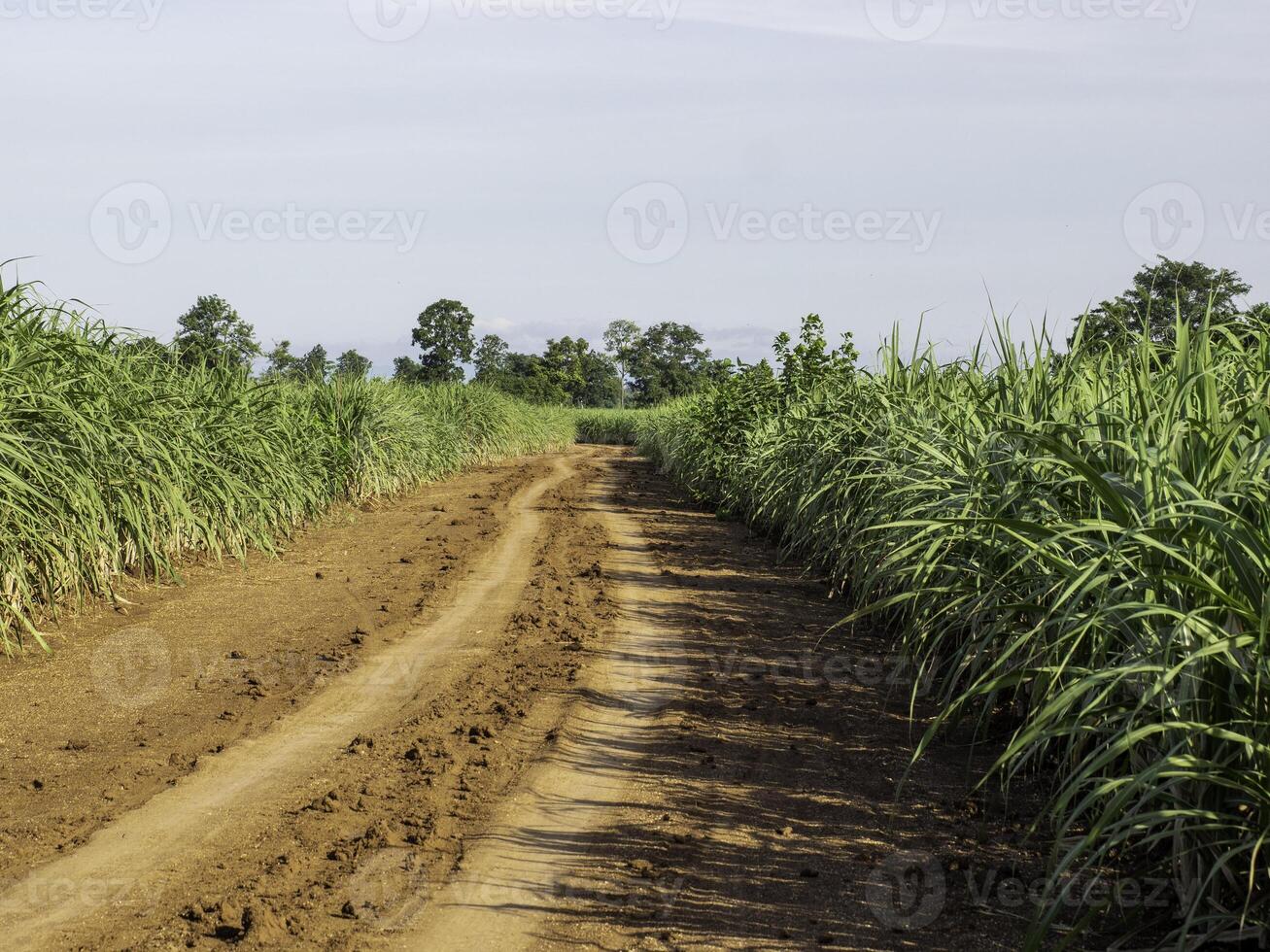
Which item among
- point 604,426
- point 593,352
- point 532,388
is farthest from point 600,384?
point 532,388

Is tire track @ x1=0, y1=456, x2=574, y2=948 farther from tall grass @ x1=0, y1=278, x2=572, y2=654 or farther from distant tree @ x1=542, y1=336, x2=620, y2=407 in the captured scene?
distant tree @ x1=542, y1=336, x2=620, y2=407

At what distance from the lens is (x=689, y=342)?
92.1m

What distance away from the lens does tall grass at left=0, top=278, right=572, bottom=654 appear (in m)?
6.83

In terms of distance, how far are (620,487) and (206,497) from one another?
12135 mm

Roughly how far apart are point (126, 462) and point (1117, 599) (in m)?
7.19

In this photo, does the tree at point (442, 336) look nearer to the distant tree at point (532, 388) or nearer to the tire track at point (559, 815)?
the distant tree at point (532, 388)

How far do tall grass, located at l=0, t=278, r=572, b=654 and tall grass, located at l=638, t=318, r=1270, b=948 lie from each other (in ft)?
17.2

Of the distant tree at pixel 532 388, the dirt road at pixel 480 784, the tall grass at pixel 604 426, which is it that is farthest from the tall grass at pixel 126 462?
the tall grass at pixel 604 426

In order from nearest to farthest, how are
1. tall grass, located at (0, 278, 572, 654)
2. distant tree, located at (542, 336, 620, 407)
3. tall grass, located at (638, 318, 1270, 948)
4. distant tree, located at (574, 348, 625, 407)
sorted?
tall grass, located at (638, 318, 1270, 948)
tall grass, located at (0, 278, 572, 654)
distant tree, located at (542, 336, 620, 407)
distant tree, located at (574, 348, 625, 407)

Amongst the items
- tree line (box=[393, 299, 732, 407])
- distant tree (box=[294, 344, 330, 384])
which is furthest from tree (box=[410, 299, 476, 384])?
distant tree (box=[294, 344, 330, 384])

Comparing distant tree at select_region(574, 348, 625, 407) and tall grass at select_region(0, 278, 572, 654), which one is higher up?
distant tree at select_region(574, 348, 625, 407)

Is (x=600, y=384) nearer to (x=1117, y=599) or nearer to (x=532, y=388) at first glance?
(x=532, y=388)

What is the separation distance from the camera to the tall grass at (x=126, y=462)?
6.83m

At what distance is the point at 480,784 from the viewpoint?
4.68 m
